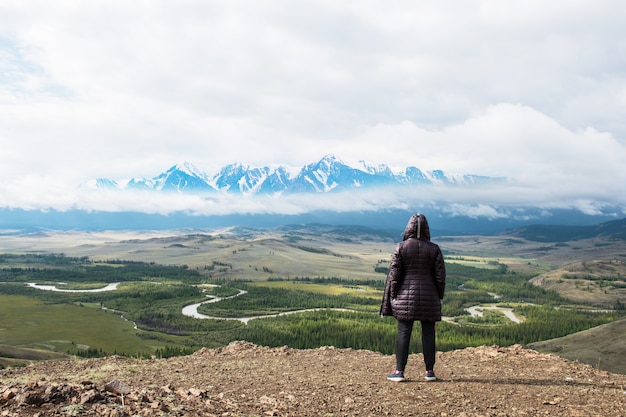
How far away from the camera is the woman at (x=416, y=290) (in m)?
11.5

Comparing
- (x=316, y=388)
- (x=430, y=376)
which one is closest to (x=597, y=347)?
(x=430, y=376)

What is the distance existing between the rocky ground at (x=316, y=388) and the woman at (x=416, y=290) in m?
0.85

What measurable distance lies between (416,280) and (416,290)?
246mm

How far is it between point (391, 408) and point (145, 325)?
92.2m

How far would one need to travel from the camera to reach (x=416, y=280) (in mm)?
11672

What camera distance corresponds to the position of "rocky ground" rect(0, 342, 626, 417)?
27.8ft

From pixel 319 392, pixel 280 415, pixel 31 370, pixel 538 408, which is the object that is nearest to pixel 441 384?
pixel 538 408

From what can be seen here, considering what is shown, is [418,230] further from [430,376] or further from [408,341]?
[430,376]

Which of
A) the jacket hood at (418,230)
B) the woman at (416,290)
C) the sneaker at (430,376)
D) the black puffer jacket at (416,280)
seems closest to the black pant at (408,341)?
the woman at (416,290)

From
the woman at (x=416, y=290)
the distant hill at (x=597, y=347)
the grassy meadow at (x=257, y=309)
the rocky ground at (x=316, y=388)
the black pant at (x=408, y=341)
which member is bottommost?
the grassy meadow at (x=257, y=309)

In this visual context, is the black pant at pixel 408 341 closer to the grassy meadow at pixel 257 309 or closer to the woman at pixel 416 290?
the woman at pixel 416 290

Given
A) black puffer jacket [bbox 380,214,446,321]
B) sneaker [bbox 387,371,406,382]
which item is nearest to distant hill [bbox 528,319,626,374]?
sneaker [bbox 387,371,406,382]

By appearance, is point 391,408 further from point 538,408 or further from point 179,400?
point 179,400

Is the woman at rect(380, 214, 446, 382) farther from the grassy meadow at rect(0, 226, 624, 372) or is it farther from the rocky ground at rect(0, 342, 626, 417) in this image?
the grassy meadow at rect(0, 226, 624, 372)
